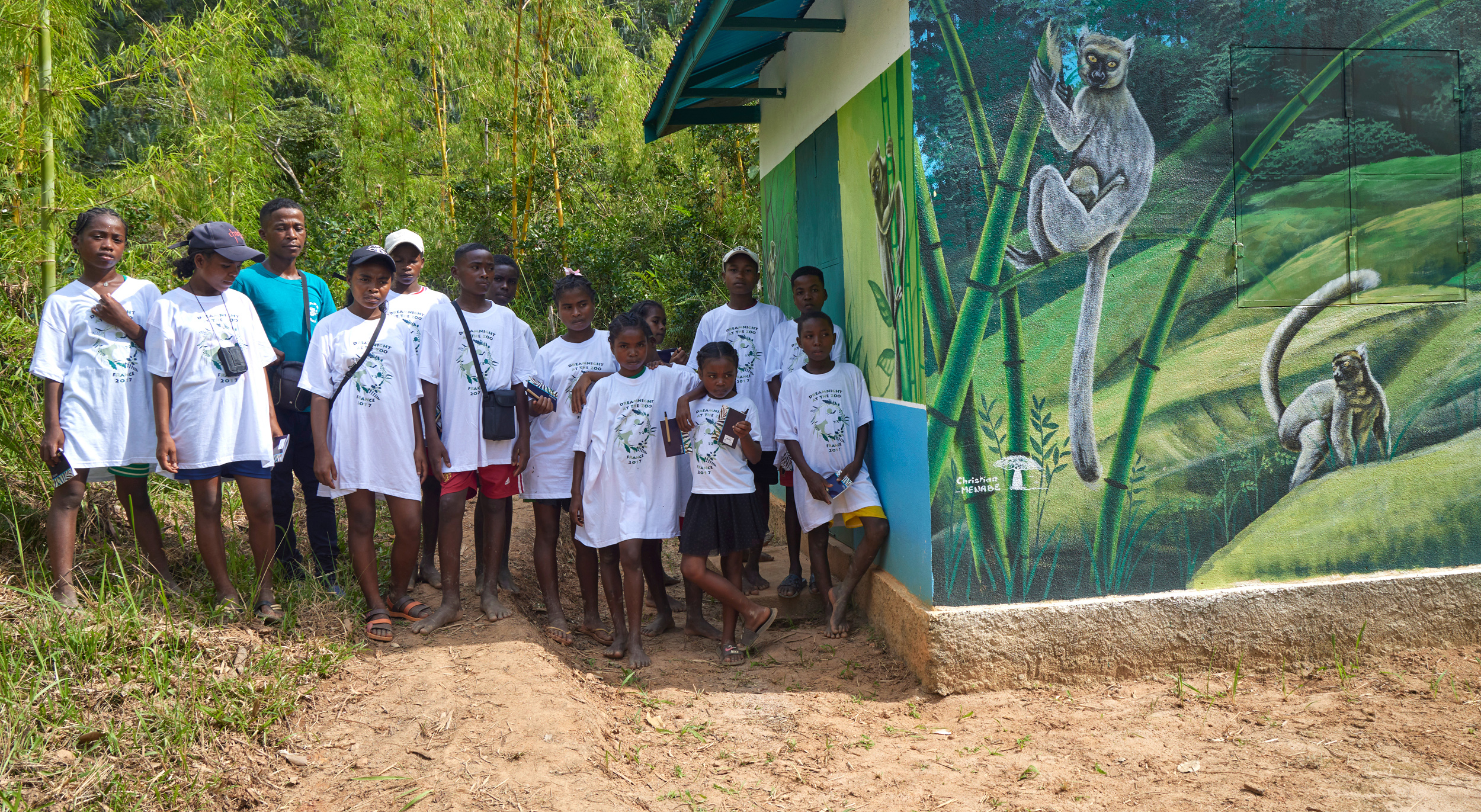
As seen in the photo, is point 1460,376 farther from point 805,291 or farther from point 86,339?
point 86,339

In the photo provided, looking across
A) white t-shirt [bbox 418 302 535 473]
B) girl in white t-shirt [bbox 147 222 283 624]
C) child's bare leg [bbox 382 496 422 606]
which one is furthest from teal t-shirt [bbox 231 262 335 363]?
child's bare leg [bbox 382 496 422 606]

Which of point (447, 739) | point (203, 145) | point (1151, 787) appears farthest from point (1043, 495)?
point (203, 145)

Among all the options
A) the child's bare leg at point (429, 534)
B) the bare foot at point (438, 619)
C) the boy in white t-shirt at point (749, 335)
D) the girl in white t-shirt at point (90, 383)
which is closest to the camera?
the girl in white t-shirt at point (90, 383)

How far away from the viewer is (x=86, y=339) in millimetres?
4105

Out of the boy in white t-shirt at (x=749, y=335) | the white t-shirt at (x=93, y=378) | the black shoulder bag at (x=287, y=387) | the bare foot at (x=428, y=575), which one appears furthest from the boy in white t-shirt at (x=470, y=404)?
the white t-shirt at (x=93, y=378)

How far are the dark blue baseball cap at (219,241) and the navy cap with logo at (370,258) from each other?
1.34 ft

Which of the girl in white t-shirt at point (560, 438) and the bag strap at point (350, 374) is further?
the girl in white t-shirt at point (560, 438)

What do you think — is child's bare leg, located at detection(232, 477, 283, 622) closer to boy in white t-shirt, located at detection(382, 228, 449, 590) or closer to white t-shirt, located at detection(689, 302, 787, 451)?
boy in white t-shirt, located at detection(382, 228, 449, 590)

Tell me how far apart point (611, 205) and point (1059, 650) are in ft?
31.7

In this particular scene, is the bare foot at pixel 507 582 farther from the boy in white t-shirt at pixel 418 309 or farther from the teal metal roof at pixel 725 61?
the teal metal roof at pixel 725 61

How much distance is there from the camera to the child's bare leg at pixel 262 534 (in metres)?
4.24

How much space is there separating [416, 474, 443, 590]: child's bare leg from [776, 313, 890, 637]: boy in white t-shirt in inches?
72.2

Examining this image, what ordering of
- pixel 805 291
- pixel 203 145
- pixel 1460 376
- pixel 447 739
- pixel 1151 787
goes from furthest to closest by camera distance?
pixel 203 145
pixel 805 291
pixel 1460 376
pixel 447 739
pixel 1151 787

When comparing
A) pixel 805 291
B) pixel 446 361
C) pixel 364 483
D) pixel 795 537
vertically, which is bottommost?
pixel 795 537
